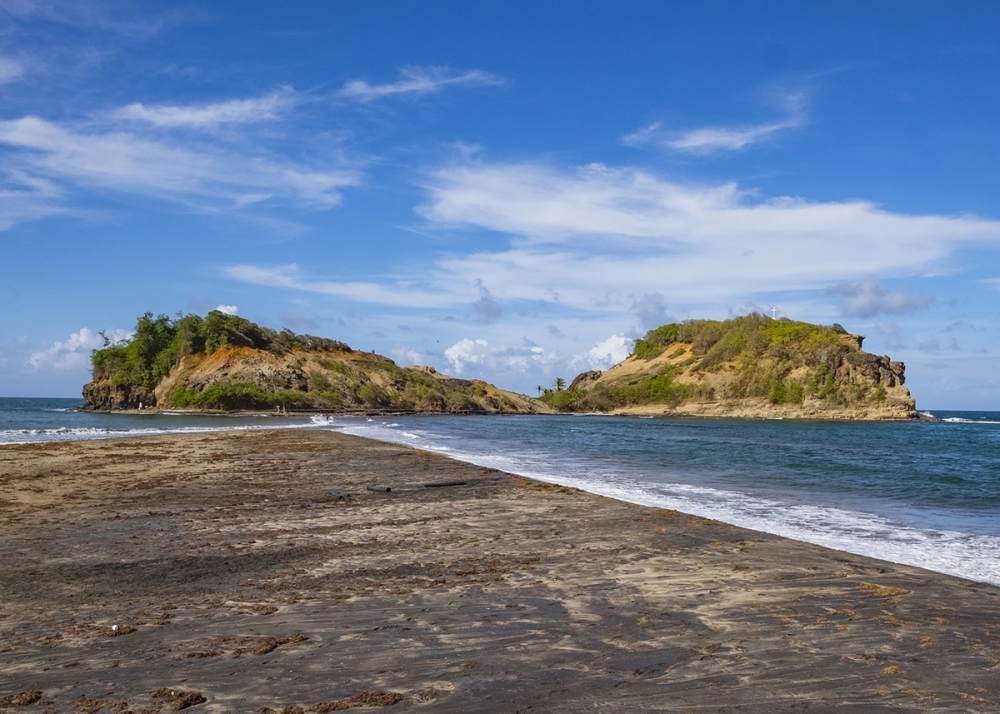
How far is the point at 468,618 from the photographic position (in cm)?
719

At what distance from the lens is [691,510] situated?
49.8 ft

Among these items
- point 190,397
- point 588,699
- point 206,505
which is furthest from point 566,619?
point 190,397

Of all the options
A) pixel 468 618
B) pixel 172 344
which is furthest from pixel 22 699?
pixel 172 344

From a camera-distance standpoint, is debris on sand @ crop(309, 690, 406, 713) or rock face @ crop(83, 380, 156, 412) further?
rock face @ crop(83, 380, 156, 412)

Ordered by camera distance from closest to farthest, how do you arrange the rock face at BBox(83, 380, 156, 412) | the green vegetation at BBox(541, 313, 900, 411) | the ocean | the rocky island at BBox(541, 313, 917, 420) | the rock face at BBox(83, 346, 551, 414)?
1. the ocean
2. the rock face at BBox(83, 346, 551, 414)
3. the rocky island at BBox(541, 313, 917, 420)
4. the green vegetation at BBox(541, 313, 900, 411)
5. the rock face at BBox(83, 380, 156, 412)

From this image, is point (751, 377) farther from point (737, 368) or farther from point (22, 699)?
point (22, 699)

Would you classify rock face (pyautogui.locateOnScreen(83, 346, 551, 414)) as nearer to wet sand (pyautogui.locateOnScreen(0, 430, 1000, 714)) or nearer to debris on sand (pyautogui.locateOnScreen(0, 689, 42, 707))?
wet sand (pyautogui.locateOnScreen(0, 430, 1000, 714))

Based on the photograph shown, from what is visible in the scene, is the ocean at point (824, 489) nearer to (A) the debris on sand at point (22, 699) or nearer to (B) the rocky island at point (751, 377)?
(A) the debris on sand at point (22, 699)

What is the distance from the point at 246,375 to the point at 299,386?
707 centimetres

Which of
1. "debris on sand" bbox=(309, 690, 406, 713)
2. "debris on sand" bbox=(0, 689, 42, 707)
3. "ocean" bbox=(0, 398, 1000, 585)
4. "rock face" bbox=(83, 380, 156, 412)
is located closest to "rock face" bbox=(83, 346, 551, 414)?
"rock face" bbox=(83, 380, 156, 412)

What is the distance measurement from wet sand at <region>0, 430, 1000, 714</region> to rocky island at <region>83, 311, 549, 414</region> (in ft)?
283

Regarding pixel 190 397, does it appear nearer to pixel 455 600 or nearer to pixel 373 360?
pixel 373 360

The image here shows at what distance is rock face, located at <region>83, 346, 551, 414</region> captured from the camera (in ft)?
314

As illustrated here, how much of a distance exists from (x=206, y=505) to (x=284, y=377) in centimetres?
8819
